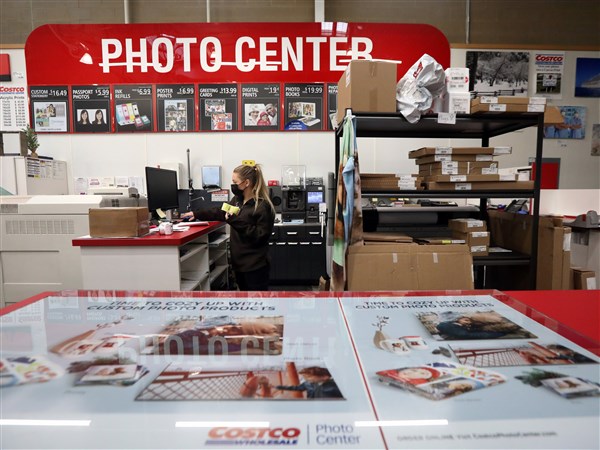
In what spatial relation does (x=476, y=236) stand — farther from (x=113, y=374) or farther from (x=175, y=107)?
(x=175, y=107)

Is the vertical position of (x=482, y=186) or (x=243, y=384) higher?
(x=482, y=186)

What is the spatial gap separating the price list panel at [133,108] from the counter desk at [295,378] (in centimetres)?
411

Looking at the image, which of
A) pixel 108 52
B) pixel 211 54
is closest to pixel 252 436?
pixel 211 54

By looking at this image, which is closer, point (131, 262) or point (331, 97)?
point (131, 262)

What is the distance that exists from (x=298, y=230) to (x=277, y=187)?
28.4 inches

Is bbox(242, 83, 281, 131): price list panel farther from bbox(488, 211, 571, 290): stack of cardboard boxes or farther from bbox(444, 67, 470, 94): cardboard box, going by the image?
bbox(488, 211, 571, 290): stack of cardboard boxes

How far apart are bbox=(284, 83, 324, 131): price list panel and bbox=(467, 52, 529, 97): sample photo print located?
212 centimetres

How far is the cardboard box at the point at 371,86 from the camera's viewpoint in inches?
94.2

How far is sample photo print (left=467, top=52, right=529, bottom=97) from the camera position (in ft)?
16.3

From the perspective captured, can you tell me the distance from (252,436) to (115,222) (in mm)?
2308

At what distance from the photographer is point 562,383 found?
749 mm

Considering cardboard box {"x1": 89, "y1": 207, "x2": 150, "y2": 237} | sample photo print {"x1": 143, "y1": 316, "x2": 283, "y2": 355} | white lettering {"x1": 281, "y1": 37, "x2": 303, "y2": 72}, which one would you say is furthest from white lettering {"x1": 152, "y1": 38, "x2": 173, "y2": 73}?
sample photo print {"x1": 143, "y1": 316, "x2": 283, "y2": 355}

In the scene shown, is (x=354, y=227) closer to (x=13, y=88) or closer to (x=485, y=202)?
(x=485, y=202)

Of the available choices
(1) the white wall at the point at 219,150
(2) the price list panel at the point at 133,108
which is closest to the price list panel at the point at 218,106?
(1) the white wall at the point at 219,150
